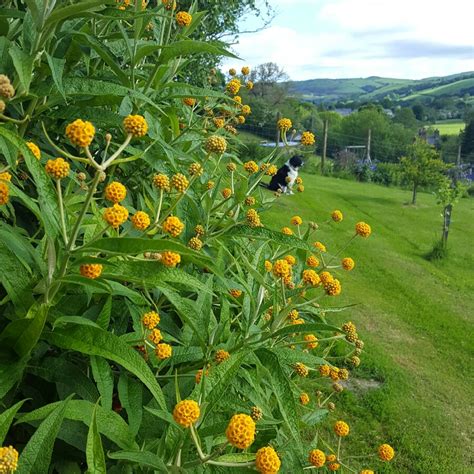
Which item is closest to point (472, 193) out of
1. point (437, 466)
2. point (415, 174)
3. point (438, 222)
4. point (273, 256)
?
point (415, 174)

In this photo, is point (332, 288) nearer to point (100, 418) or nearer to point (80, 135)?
point (100, 418)

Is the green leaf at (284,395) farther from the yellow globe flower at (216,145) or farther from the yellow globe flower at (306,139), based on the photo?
the yellow globe flower at (306,139)

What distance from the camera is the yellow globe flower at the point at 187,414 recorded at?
41.1 inches

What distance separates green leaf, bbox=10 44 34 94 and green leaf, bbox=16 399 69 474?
2.47ft

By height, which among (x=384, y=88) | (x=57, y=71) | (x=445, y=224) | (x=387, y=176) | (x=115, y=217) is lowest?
(x=387, y=176)

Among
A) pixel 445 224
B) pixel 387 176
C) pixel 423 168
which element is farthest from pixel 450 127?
pixel 445 224

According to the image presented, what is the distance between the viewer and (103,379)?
1.24 metres

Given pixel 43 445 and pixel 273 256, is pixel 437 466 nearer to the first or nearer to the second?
pixel 273 256

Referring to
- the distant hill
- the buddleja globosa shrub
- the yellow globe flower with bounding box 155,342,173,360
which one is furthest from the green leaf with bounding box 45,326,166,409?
the distant hill

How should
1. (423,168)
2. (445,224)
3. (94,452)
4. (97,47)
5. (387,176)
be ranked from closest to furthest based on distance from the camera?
1. (94,452)
2. (97,47)
3. (445,224)
4. (423,168)
5. (387,176)

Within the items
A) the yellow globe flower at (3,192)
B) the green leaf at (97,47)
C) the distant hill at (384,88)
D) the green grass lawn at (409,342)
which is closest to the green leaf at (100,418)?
the yellow globe flower at (3,192)

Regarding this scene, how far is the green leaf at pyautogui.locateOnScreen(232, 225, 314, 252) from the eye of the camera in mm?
1545

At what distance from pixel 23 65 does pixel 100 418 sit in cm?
86

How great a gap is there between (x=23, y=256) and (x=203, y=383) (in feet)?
1.67
